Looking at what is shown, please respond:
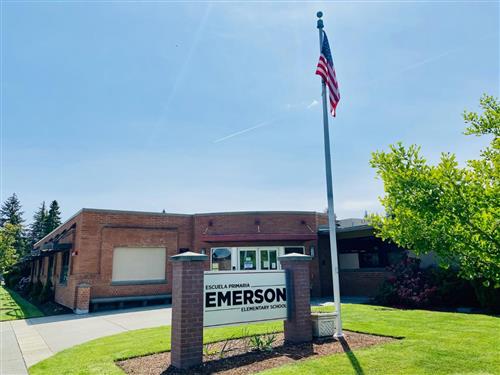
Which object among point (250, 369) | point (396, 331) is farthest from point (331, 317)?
point (250, 369)

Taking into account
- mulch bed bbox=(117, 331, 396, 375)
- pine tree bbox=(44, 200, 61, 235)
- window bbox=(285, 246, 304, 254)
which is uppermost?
pine tree bbox=(44, 200, 61, 235)

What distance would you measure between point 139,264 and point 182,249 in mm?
2366

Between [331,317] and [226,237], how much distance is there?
1089 cm

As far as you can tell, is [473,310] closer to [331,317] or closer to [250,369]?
[331,317]

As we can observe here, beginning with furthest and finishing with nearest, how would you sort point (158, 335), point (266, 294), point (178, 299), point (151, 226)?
point (151, 226)
point (158, 335)
point (266, 294)
point (178, 299)

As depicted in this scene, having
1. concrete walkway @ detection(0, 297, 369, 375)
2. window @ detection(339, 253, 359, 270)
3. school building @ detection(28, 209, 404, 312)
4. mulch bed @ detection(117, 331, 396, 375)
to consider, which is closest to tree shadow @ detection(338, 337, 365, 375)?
mulch bed @ detection(117, 331, 396, 375)

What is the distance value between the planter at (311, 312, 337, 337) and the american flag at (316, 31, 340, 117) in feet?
15.8

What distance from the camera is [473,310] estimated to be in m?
11.9

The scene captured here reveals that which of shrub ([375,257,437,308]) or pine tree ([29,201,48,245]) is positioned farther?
pine tree ([29,201,48,245])

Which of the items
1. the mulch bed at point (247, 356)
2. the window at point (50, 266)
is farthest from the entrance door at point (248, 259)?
the window at point (50, 266)

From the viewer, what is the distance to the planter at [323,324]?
7.92m

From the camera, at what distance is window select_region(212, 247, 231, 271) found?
19.1m

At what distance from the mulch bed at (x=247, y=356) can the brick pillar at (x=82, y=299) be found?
10.7 meters

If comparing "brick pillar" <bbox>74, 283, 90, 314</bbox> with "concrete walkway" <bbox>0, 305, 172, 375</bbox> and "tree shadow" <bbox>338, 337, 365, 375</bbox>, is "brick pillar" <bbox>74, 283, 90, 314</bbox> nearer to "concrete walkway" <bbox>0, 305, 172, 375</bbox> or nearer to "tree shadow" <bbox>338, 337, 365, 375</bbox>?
"concrete walkway" <bbox>0, 305, 172, 375</bbox>
